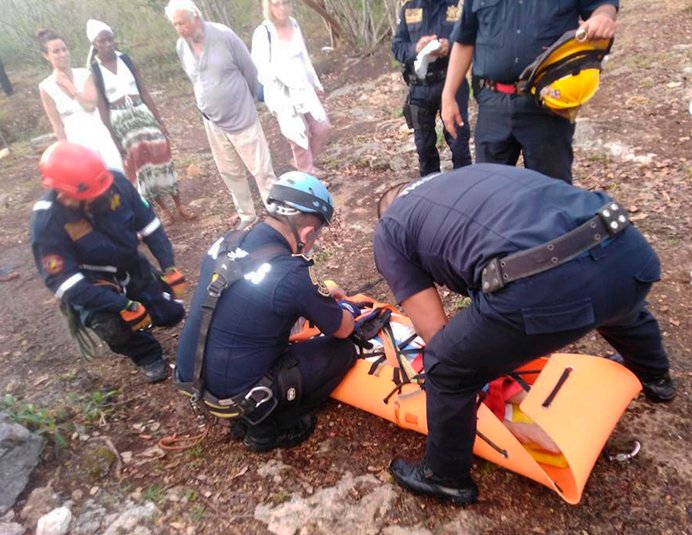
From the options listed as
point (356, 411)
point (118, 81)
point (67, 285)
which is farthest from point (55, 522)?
point (118, 81)

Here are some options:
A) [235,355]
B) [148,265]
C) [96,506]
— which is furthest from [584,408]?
[148,265]

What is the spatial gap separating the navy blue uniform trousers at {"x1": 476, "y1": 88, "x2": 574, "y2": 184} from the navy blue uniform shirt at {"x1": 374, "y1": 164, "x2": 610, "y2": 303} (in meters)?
1.26

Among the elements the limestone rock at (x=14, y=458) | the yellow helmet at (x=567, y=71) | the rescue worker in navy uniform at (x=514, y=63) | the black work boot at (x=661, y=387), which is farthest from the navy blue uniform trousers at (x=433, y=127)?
the limestone rock at (x=14, y=458)

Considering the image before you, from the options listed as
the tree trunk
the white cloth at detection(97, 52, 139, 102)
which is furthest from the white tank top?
the tree trunk

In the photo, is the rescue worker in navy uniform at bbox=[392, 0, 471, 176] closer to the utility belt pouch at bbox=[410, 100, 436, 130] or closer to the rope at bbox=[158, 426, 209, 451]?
the utility belt pouch at bbox=[410, 100, 436, 130]

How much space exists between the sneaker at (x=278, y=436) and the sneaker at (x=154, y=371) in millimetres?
978

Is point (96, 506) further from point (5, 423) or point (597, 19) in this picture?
point (597, 19)

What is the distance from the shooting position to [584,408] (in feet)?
7.13

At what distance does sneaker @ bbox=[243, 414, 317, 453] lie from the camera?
2.75m

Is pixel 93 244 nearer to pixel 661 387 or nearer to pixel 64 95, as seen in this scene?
pixel 64 95

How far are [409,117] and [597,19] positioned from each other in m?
2.20

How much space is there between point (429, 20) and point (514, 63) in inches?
64.1

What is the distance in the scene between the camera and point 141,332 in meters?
3.42

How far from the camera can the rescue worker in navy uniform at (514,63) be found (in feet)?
8.79
